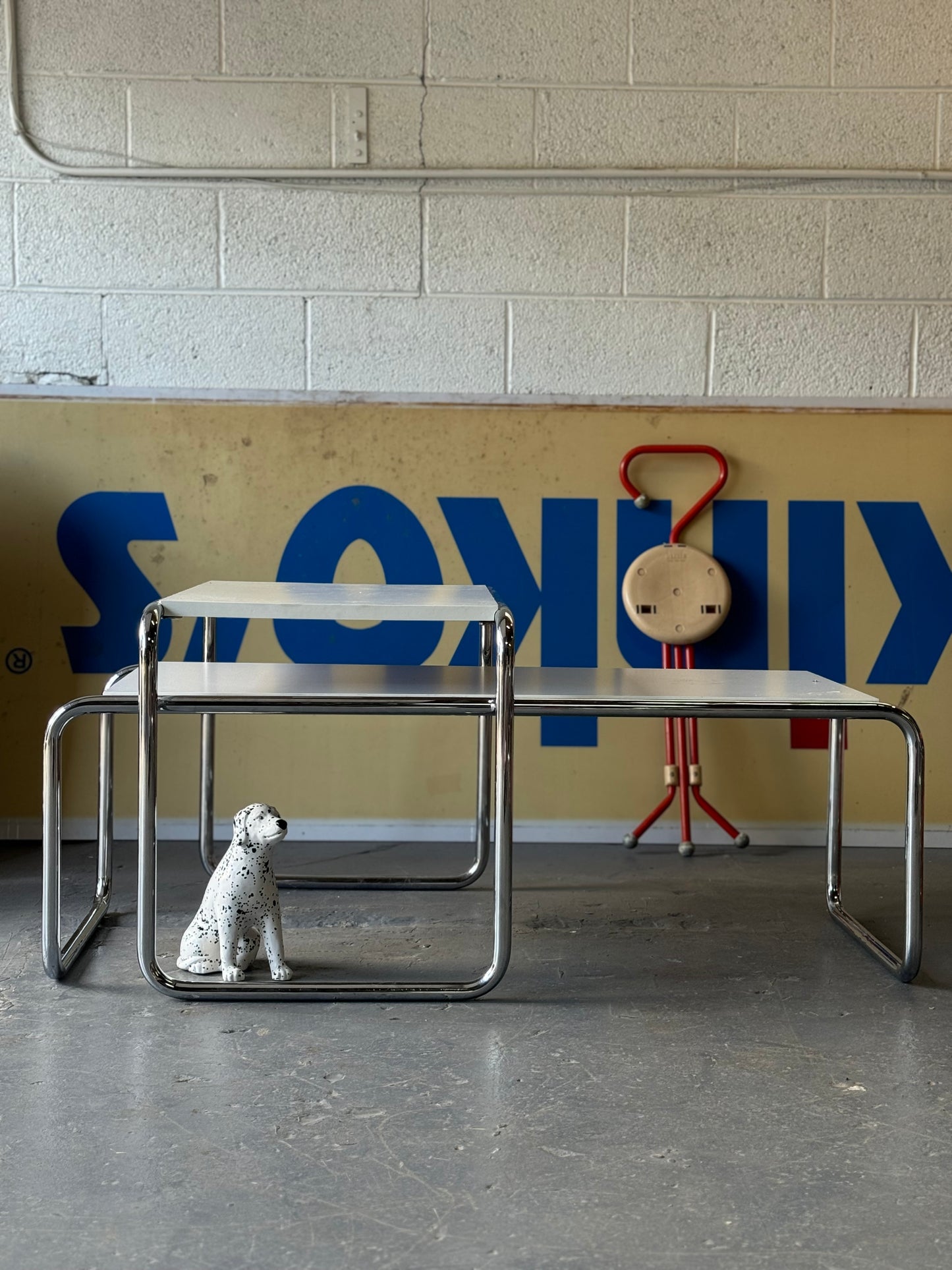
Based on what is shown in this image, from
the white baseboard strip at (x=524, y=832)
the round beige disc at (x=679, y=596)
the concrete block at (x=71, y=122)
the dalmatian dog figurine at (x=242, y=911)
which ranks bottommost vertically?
the white baseboard strip at (x=524, y=832)

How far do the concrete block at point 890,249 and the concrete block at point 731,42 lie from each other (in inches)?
13.8

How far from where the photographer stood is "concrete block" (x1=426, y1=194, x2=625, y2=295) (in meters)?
2.95

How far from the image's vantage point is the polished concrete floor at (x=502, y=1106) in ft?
4.03

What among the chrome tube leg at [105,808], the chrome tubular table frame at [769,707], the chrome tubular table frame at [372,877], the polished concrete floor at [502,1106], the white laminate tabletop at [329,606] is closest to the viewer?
the polished concrete floor at [502,1106]

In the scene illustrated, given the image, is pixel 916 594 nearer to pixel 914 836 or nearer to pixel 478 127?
pixel 914 836

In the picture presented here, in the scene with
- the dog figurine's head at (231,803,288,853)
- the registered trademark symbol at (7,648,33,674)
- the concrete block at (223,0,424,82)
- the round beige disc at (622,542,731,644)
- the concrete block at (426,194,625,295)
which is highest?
the concrete block at (223,0,424,82)

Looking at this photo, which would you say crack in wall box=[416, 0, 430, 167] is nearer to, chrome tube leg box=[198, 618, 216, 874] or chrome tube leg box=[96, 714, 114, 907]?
chrome tube leg box=[198, 618, 216, 874]

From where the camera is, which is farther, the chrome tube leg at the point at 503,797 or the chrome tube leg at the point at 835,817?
the chrome tube leg at the point at 835,817

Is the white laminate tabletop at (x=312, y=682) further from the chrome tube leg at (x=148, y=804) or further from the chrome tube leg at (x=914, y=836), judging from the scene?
the chrome tube leg at (x=914, y=836)

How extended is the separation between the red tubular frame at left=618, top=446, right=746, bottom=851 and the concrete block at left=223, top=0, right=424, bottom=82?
114 cm

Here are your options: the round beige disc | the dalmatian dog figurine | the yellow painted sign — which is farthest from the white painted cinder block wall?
the dalmatian dog figurine

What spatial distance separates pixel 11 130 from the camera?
2.92 m

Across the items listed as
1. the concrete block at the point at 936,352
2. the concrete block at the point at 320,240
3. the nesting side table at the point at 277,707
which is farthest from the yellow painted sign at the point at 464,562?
the nesting side table at the point at 277,707

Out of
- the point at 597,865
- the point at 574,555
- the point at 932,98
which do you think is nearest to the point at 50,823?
the point at 597,865
